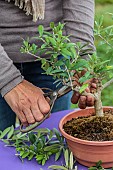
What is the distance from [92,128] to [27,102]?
0.74 ft

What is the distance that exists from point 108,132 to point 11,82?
36 cm

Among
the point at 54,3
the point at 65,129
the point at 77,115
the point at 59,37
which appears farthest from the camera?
the point at 54,3

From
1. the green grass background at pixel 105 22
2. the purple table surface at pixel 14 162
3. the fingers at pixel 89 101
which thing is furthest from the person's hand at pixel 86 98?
the green grass background at pixel 105 22

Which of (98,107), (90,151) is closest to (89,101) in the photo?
(98,107)

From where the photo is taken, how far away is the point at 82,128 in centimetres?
148

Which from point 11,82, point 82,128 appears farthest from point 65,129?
point 11,82

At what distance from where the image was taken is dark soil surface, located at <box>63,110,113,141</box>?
143 centimetres

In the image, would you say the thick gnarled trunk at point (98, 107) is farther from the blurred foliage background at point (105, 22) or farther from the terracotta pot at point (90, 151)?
the blurred foliage background at point (105, 22)

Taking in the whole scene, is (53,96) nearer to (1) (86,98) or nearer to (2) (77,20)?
(1) (86,98)

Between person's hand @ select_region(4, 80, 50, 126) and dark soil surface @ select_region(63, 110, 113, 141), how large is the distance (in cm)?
9

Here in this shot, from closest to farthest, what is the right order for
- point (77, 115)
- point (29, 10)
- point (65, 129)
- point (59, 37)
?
1. point (59, 37)
2. point (65, 129)
3. point (77, 115)
4. point (29, 10)

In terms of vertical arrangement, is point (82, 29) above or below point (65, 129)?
above

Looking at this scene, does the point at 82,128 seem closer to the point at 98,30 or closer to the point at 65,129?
the point at 65,129

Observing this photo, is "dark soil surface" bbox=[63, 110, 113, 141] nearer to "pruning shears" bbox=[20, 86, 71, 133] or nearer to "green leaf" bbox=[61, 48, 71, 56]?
"pruning shears" bbox=[20, 86, 71, 133]
